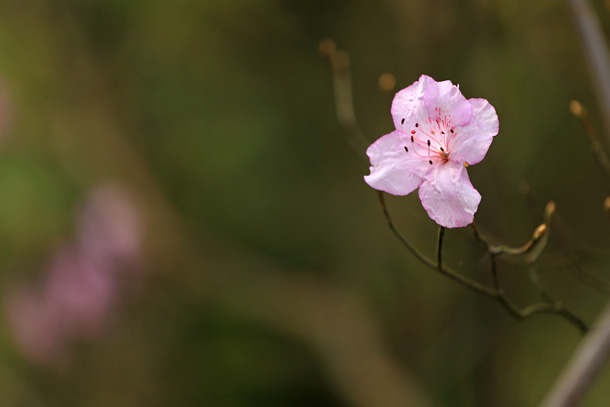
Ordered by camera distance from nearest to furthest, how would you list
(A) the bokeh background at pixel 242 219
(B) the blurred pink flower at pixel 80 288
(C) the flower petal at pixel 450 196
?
(C) the flower petal at pixel 450 196 → (A) the bokeh background at pixel 242 219 → (B) the blurred pink flower at pixel 80 288

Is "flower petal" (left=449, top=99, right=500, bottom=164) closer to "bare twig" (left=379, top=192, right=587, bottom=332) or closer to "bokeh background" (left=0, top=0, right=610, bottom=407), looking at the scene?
"bare twig" (left=379, top=192, right=587, bottom=332)

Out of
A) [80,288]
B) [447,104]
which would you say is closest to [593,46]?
[447,104]

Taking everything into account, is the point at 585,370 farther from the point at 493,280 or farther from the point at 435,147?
the point at 435,147

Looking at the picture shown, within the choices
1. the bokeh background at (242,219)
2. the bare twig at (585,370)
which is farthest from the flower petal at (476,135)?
the bokeh background at (242,219)

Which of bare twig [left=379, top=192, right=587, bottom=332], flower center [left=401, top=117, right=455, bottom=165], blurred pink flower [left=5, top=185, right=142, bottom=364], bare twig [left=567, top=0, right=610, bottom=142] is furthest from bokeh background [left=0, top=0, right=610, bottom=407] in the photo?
flower center [left=401, top=117, right=455, bottom=165]

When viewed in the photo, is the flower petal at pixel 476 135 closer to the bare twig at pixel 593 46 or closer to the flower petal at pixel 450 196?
the flower petal at pixel 450 196

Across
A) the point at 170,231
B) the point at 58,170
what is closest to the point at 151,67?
the point at 58,170

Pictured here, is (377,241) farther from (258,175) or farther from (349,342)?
(258,175)

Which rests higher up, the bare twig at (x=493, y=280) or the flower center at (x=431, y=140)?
the flower center at (x=431, y=140)

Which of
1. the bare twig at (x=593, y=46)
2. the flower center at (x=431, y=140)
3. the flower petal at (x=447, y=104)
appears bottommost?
the flower center at (x=431, y=140)
